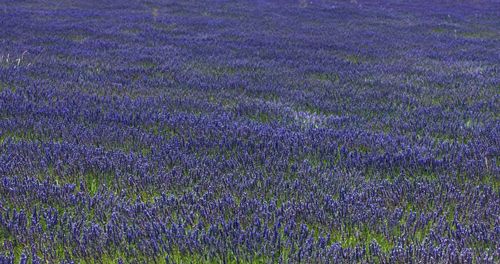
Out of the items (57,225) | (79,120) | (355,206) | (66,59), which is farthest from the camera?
(66,59)

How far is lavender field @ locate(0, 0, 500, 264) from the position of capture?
3.08 m

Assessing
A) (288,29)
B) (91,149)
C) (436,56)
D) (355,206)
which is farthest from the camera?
(288,29)

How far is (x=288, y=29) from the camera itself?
16.5 m

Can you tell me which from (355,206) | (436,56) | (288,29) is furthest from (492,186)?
(288,29)

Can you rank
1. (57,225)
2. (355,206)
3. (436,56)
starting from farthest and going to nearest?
(436,56) → (355,206) → (57,225)

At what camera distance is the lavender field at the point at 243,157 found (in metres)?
3.08

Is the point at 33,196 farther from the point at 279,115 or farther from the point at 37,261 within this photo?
the point at 279,115

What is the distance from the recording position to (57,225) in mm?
3287

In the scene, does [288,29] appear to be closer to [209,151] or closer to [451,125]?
[451,125]

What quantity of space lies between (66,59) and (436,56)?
7290mm

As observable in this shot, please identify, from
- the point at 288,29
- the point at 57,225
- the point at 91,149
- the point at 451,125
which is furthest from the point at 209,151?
the point at 288,29

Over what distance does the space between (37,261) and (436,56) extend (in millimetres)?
10615

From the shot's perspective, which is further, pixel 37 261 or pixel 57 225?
pixel 57 225

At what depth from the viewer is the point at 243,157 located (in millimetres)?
A: 4586
